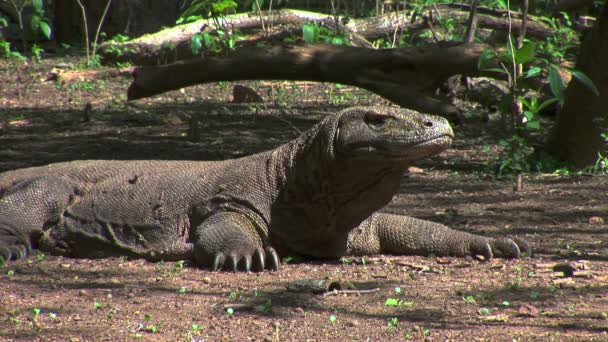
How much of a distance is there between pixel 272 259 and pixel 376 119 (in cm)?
81

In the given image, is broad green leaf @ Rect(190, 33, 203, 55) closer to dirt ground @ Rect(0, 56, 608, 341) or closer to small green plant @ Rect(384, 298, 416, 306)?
dirt ground @ Rect(0, 56, 608, 341)

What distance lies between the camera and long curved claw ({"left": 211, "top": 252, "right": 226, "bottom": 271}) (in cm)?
429

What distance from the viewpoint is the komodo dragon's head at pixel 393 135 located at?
4.01m

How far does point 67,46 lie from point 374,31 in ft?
16.5

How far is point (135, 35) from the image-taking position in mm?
14039

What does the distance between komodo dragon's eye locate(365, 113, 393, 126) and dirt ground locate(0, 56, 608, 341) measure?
69 cm

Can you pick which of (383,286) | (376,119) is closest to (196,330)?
(383,286)

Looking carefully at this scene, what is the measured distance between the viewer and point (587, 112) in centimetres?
658

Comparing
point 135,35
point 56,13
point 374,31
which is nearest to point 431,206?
point 374,31

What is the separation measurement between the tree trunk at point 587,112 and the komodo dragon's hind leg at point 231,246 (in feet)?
10.0

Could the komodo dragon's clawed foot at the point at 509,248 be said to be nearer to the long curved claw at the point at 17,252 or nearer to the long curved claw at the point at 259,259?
the long curved claw at the point at 259,259

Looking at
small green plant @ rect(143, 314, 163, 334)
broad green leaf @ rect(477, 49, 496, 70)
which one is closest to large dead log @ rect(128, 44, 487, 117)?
broad green leaf @ rect(477, 49, 496, 70)

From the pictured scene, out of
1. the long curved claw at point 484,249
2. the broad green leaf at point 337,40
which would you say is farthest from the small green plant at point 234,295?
the broad green leaf at point 337,40

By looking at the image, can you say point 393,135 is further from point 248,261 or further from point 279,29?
point 279,29
